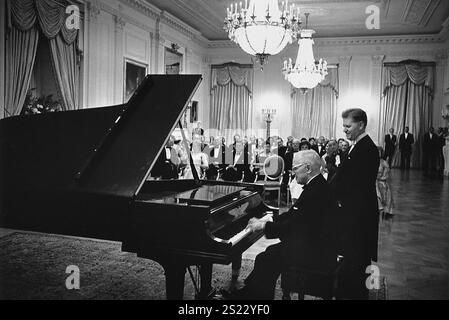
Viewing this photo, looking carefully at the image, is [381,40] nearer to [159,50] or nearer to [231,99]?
[231,99]

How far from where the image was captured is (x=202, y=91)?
52.1 feet

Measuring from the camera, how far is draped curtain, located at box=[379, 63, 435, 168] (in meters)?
14.2

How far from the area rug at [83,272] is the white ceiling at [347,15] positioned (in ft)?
26.5

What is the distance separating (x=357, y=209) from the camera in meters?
3.13

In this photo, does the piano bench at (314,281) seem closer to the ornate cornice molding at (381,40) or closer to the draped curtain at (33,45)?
the draped curtain at (33,45)

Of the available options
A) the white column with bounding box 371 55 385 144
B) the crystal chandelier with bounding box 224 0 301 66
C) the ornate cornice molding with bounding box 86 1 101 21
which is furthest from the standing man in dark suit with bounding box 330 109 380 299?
the white column with bounding box 371 55 385 144

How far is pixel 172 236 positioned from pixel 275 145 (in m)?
6.85

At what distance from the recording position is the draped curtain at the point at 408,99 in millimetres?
14227

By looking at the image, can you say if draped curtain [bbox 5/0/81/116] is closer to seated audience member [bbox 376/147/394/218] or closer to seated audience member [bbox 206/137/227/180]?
seated audience member [bbox 206/137/227/180]

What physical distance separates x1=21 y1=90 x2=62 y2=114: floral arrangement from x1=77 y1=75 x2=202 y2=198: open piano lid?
199 inches

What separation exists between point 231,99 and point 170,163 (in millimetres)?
10191
